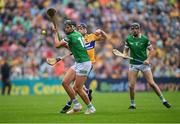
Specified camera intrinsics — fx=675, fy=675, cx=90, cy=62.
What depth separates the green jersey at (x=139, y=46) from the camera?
21.6 m

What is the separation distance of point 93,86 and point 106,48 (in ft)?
7.41

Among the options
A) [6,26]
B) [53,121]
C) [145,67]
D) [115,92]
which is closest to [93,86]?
[115,92]

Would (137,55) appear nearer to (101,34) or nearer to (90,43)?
(90,43)

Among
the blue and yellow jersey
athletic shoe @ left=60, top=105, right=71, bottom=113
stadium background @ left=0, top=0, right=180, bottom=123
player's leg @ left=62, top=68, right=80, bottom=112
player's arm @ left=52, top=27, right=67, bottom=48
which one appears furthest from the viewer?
stadium background @ left=0, top=0, right=180, bottom=123

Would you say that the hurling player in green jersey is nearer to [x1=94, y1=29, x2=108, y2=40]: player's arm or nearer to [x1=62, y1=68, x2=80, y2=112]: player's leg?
[x1=62, y1=68, x2=80, y2=112]: player's leg

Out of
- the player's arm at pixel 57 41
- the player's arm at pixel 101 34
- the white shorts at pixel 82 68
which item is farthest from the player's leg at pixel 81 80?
the player's arm at pixel 101 34

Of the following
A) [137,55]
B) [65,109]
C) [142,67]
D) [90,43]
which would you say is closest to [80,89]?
[65,109]

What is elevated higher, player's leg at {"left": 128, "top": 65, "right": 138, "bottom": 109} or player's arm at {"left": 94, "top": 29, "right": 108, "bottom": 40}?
player's arm at {"left": 94, "top": 29, "right": 108, "bottom": 40}

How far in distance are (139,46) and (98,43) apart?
15.6m

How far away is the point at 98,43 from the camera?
37.2 meters

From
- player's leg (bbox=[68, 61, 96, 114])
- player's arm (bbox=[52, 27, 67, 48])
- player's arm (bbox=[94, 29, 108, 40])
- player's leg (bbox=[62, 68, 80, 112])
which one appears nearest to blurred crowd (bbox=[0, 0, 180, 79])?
player's arm (bbox=[94, 29, 108, 40])

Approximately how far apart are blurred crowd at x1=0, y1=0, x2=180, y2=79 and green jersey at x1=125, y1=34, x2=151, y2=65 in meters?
13.5

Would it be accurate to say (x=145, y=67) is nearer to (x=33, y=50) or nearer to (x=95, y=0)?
(x=33, y=50)

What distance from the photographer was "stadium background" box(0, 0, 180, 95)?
3650cm
